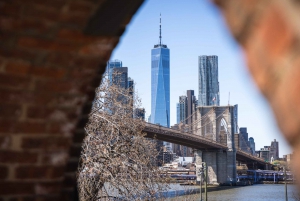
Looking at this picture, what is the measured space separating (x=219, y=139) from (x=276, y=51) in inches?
3022

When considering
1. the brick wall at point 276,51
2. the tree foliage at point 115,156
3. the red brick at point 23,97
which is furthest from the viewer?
the tree foliage at point 115,156

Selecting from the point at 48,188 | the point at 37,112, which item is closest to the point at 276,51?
the point at 37,112

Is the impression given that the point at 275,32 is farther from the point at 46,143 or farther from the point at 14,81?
the point at 46,143

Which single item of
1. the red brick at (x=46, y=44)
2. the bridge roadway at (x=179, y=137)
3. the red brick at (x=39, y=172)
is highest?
the bridge roadway at (x=179, y=137)

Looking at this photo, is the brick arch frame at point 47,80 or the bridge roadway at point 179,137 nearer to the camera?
the brick arch frame at point 47,80

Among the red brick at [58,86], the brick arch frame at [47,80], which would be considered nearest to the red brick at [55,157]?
the brick arch frame at [47,80]

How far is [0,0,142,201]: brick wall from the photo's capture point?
108 inches

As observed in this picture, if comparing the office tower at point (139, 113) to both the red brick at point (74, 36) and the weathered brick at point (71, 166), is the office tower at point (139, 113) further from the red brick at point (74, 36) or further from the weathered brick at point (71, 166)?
the red brick at point (74, 36)

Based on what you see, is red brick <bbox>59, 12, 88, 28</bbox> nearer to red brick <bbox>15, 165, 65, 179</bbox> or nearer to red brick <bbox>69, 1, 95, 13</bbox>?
red brick <bbox>69, 1, 95, 13</bbox>

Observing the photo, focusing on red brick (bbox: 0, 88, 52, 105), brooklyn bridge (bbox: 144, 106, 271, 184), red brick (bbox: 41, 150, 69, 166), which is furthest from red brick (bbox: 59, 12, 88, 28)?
brooklyn bridge (bbox: 144, 106, 271, 184)

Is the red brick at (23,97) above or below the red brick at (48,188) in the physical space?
above

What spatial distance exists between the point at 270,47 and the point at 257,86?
0.27ft

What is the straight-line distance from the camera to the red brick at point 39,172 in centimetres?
304

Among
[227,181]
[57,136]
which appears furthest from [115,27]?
[227,181]
